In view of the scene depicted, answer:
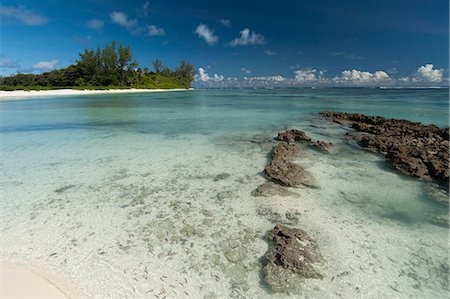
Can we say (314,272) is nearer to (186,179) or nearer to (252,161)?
(186,179)

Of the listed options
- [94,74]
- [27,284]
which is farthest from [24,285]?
[94,74]

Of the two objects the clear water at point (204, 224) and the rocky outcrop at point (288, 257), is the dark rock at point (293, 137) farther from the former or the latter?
the rocky outcrop at point (288, 257)

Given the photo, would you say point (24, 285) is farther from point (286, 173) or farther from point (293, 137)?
point (293, 137)

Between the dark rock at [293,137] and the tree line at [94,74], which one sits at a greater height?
the tree line at [94,74]

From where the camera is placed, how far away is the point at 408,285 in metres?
3.95

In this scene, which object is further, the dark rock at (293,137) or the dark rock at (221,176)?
the dark rock at (293,137)

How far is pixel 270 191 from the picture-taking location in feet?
22.9

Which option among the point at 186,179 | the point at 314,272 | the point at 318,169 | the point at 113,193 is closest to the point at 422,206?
the point at 318,169

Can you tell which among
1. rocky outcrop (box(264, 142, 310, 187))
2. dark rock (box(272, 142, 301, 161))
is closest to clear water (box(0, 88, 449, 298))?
rocky outcrop (box(264, 142, 310, 187))

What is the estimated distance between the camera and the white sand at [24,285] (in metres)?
3.57

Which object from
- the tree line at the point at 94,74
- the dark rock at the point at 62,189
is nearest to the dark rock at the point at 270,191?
the dark rock at the point at 62,189

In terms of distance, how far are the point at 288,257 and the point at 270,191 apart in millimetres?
2720

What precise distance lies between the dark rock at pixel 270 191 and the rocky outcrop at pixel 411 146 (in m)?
4.73

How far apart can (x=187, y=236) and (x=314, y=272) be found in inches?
99.2
